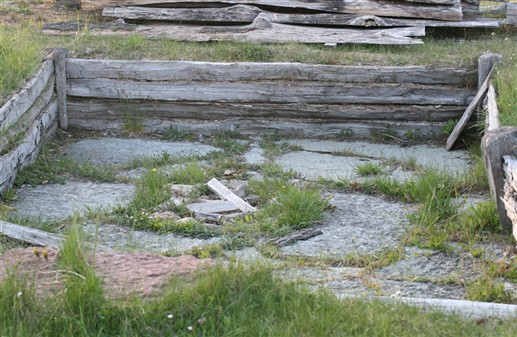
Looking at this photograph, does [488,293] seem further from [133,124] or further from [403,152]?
[133,124]

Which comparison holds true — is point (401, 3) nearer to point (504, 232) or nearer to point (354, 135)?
point (354, 135)

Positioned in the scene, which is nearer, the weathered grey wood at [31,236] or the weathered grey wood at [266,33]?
the weathered grey wood at [31,236]

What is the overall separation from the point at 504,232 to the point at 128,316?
3.13m

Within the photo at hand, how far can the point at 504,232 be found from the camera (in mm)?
6344

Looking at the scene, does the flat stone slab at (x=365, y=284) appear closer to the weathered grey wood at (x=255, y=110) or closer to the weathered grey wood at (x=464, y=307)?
the weathered grey wood at (x=464, y=307)

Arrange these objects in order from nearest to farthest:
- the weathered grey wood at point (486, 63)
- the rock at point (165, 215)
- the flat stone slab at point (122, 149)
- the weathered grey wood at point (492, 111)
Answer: the rock at point (165, 215)
the weathered grey wood at point (492, 111)
the flat stone slab at point (122, 149)
the weathered grey wood at point (486, 63)

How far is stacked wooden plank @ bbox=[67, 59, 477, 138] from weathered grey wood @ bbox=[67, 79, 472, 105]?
0.01 m

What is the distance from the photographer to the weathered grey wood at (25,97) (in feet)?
24.8

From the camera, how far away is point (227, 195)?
24.1 ft

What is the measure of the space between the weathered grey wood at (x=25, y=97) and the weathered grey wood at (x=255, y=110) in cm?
66

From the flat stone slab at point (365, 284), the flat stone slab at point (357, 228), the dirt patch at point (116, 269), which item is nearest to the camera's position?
the dirt patch at point (116, 269)

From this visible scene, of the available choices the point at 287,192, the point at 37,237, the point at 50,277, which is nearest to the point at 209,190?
the point at 287,192

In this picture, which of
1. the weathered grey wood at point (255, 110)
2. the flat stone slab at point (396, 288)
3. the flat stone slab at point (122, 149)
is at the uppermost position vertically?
the weathered grey wood at point (255, 110)

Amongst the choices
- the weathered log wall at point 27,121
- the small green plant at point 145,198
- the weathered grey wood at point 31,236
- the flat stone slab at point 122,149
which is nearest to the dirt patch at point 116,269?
the weathered grey wood at point 31,236
